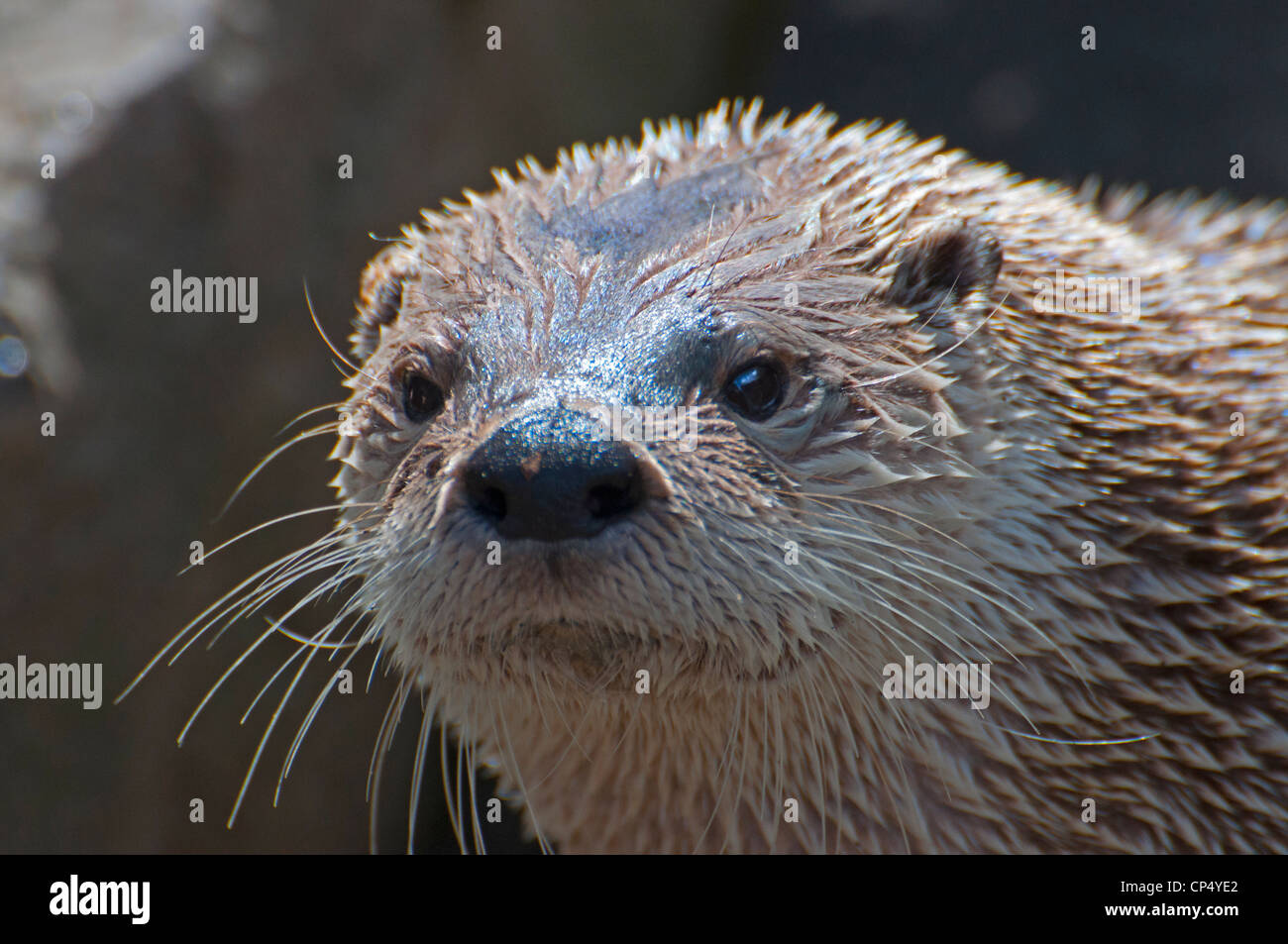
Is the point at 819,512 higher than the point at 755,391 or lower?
lower

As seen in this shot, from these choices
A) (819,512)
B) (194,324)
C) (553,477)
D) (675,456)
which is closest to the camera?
(553,477)

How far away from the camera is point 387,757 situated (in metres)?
4.11

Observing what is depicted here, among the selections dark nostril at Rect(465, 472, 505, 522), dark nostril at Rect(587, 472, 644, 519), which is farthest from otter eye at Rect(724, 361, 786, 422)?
dark nostril at Rect(465, 472, 505, 522)

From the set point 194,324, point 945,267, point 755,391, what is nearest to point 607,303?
point 755,391

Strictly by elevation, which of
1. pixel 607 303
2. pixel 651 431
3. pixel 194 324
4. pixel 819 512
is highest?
pixel 194 324

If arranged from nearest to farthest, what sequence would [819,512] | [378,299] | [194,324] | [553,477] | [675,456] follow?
[553,477] < [675,456] < [819,512] < [378,299] < [194,324]

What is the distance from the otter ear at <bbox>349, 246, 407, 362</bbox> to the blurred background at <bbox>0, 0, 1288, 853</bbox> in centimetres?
→ 94

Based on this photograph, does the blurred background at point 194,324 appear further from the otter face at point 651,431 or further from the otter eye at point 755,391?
the otter eye at point 755,391

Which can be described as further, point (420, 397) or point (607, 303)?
point (420, 397)

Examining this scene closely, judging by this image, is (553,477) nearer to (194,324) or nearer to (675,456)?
(675,456)

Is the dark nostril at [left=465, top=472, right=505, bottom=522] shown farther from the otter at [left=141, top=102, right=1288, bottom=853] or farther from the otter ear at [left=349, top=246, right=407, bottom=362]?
the otter ear at [left=349, top=246, right=407, bottom=362]

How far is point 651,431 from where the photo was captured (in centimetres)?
157

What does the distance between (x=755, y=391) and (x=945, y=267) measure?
39cm

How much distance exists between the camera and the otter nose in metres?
1.45
